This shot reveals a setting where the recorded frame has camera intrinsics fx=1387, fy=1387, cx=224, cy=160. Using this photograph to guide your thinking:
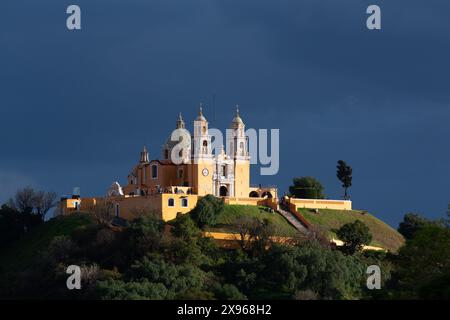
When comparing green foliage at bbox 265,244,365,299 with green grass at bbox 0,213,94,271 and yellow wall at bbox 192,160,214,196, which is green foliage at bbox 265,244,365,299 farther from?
green grass at bbox 0,213,94,271

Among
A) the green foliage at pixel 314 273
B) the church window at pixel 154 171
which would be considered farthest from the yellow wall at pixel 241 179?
the green foliage at pixel 314 273

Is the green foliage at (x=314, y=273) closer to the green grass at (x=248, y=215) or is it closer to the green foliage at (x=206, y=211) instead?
the green grass at (x=248, y=215)

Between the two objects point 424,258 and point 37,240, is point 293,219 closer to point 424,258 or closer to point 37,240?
point 37,240

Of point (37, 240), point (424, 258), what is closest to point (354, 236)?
point (424, 258)

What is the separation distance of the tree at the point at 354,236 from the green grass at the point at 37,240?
17.1 metres

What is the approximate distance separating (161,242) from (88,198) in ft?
45.2

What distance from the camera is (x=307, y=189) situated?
4188 inches

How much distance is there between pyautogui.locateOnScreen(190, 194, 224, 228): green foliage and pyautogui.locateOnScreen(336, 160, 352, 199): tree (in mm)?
16128

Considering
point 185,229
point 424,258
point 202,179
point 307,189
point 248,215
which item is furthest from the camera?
point 307,189

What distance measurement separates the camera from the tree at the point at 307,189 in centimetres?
10631

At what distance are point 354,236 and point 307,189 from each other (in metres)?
14.2

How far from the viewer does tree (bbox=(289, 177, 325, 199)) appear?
10631 centimetres

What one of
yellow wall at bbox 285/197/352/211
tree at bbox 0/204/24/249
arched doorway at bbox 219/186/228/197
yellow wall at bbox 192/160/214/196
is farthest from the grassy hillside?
tree at bbox 0/204/24/249

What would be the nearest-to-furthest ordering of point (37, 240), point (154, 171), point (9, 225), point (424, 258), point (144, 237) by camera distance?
point (424, 258)
point (144, 237)
point (37, 240)
point (154, 171)
point (9, 225)
